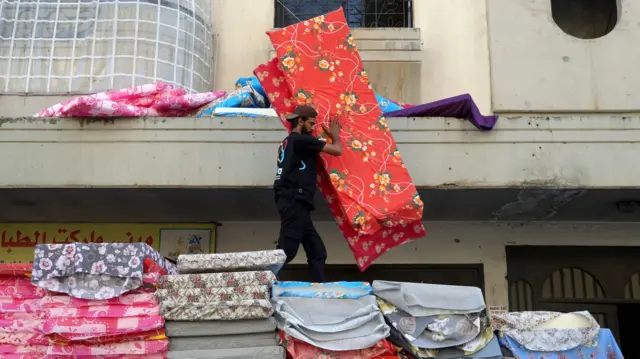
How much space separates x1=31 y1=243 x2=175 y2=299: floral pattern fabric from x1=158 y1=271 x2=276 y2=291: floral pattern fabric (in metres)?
0.18

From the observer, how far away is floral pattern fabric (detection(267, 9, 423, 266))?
17.3ft

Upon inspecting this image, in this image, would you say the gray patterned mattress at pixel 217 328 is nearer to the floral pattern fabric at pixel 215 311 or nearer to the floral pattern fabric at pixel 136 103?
the floral pattern fabric at pixel 215 311

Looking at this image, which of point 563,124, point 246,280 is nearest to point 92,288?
point 246,280

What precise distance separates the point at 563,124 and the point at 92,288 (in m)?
4.12

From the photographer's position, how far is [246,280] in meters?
4.02

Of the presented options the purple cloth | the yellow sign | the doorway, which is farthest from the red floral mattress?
the doorway

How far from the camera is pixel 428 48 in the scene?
306 inches

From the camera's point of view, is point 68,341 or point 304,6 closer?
point 68,341

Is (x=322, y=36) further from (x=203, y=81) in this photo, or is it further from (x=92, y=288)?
(x=92, y=288)

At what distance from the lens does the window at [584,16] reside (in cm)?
793

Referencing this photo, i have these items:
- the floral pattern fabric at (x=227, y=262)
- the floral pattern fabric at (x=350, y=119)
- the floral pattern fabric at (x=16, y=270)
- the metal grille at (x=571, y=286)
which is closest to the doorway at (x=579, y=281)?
the metal grille at (x=571, y=286)

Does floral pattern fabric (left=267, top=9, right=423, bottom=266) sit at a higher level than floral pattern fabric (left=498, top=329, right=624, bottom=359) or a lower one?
higher

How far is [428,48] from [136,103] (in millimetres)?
3181

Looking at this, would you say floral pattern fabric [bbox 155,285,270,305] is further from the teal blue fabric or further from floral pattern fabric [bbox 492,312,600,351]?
the teal blue fabric
